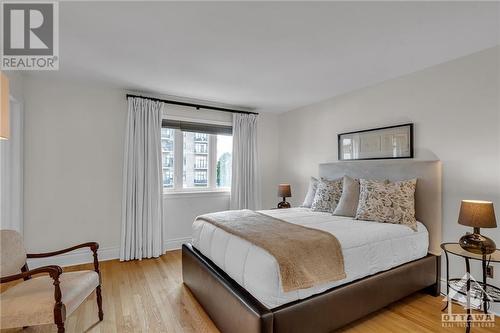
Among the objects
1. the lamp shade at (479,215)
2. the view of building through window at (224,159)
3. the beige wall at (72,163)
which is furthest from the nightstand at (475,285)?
the beige wall at (72,163)

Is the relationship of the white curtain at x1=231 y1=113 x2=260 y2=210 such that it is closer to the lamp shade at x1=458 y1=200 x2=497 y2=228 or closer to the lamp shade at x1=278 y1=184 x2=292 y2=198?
the lamp shade at x1=278 y1=184 x2=292 y2=198

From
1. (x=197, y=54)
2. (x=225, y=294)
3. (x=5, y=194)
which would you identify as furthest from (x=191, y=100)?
(x=225, y=294)

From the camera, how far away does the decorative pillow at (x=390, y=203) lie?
2529mm

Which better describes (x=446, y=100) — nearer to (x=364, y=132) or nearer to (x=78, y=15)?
(x=364, y=132)

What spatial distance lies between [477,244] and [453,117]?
4.23 ft

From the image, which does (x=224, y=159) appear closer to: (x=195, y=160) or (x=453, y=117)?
(x=195, y=160)

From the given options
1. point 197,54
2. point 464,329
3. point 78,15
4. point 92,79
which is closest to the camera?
point 78,15

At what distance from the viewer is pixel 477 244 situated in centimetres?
200

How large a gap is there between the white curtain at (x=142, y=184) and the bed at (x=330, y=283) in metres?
1.15

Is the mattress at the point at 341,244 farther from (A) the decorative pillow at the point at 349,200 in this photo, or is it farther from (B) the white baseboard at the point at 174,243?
(B) the white baseboard at the point at 174,243

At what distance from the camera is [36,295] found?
5.47 feet

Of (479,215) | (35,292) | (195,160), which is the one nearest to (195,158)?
(195,160)

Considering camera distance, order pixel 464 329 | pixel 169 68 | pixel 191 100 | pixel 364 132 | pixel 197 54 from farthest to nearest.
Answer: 1. pixel 191 100
2. pixel 364 132
3. pixel 169 68
4. pixel 197 54
5. pixel 464 329

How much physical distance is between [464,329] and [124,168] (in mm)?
4046
